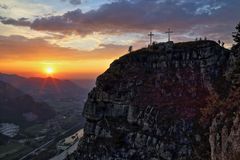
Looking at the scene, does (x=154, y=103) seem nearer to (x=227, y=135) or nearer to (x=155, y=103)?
(x=155, y=103)

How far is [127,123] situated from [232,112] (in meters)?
34.6

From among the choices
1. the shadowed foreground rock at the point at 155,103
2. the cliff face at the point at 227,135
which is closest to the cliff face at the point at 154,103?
the shadowed foreground rock at the point at 155,103

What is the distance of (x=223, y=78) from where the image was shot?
248 feet

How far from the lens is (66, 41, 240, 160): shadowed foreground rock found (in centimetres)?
6988

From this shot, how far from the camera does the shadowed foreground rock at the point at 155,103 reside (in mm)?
69875

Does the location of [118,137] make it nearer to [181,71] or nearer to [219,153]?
[181,71]

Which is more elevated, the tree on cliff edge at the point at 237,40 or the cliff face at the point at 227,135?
the tree on cliff edge at the point at 237,40

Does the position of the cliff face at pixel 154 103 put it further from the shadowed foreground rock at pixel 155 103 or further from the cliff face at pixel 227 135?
the cliff face at pixel 227 135

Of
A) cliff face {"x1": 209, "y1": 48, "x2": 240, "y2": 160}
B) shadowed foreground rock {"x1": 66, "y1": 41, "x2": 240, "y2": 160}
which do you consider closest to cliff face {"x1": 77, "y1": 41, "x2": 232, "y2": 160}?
shadowed foreground rock {"x1": 66, "y1": 41, "x2": 240, "y2": 160}

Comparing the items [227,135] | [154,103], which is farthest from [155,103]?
[227,135]

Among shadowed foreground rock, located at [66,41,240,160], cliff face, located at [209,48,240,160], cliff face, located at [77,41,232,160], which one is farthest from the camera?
cliff face, located at [77,41,232,160]

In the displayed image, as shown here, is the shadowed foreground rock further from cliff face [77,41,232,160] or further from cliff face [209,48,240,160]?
cliff face [209,48,240,160]

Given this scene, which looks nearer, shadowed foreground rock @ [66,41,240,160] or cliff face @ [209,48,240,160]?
cliff face @ [209,48,240,160]

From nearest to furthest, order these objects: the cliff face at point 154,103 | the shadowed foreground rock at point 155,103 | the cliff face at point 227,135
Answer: the cliff face at point 227,135 → the shadowed foreground rock at point 155,103 → the cliff face at point 154,103
